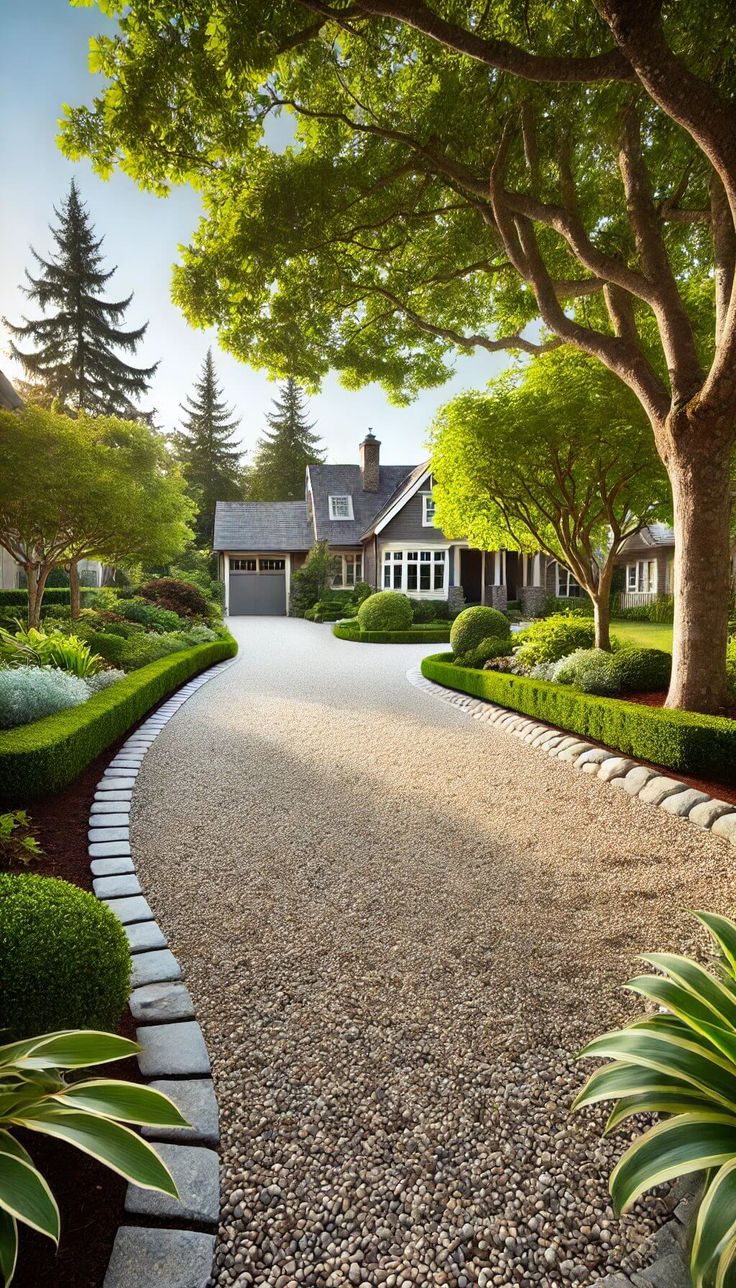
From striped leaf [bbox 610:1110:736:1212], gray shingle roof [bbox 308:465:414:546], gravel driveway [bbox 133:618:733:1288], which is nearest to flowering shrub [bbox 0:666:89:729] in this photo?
gravel driveway [bbox 133:618:733:1288]

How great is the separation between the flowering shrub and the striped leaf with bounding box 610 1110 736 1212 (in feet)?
18.1

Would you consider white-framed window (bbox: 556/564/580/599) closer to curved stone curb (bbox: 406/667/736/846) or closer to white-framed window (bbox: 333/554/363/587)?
white-framed window (bbox: 333/554/363/587)

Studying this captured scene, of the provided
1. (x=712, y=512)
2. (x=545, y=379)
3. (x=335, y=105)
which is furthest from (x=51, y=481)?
(x=712, y=512)

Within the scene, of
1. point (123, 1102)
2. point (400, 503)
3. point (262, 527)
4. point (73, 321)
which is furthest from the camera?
point (73, 321)

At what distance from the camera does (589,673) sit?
750 cm

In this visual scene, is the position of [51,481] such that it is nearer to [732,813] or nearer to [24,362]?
[732,813]

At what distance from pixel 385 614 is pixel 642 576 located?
51.7 feet

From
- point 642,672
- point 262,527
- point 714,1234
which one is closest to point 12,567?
point 262,527

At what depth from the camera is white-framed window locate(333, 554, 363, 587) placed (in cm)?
2902

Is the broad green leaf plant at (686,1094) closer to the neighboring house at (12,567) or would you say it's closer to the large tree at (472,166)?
the large tree at (472,166)

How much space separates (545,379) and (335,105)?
4.03 m

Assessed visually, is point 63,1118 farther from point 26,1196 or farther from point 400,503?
point 400,503

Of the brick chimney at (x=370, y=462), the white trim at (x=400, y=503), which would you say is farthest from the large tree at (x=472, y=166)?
the brick chimney at (x=370, y=462)

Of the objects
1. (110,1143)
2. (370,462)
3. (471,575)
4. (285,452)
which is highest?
(285,452)
